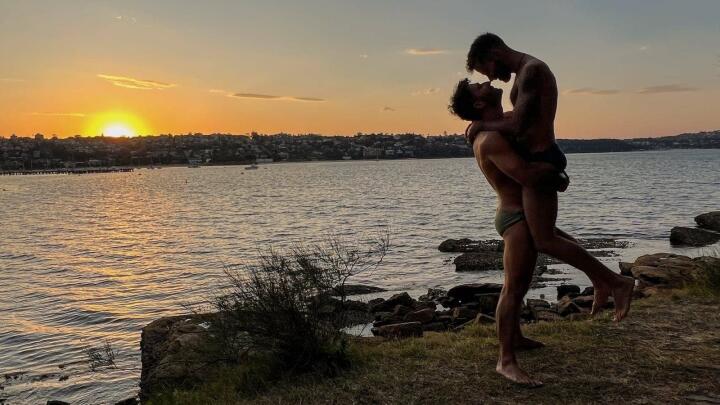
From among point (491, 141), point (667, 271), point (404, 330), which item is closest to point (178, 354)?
point (404, 330)

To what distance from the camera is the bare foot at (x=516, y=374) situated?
5133mm

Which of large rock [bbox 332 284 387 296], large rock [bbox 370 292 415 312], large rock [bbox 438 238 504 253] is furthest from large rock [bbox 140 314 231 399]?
large rock [bbox 438 238 504 253]

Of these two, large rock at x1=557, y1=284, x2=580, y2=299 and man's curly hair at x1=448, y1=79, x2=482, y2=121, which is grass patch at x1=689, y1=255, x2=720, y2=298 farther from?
man's curly hair at x1=448, y1=79, x2=482, y2=121

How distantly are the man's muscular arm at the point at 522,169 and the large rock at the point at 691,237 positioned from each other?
22824 millimetres

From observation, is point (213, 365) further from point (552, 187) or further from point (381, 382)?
point (552, 187)

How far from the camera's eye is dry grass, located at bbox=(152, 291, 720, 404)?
503 centimetres

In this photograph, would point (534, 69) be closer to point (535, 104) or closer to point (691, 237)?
point (535, 104)

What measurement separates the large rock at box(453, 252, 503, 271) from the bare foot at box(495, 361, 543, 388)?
15236 millimetres

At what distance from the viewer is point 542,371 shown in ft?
18.3

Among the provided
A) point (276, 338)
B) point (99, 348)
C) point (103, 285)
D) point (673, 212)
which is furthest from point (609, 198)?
point (276, 338)

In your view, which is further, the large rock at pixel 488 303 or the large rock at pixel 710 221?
the large rock at pixel 710 221

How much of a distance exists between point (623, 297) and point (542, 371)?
3.41ft

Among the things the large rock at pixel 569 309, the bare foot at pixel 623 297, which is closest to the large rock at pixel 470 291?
the large rock at pixel 569 309

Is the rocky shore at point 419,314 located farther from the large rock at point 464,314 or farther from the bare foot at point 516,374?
the bare foot at point 516,374
